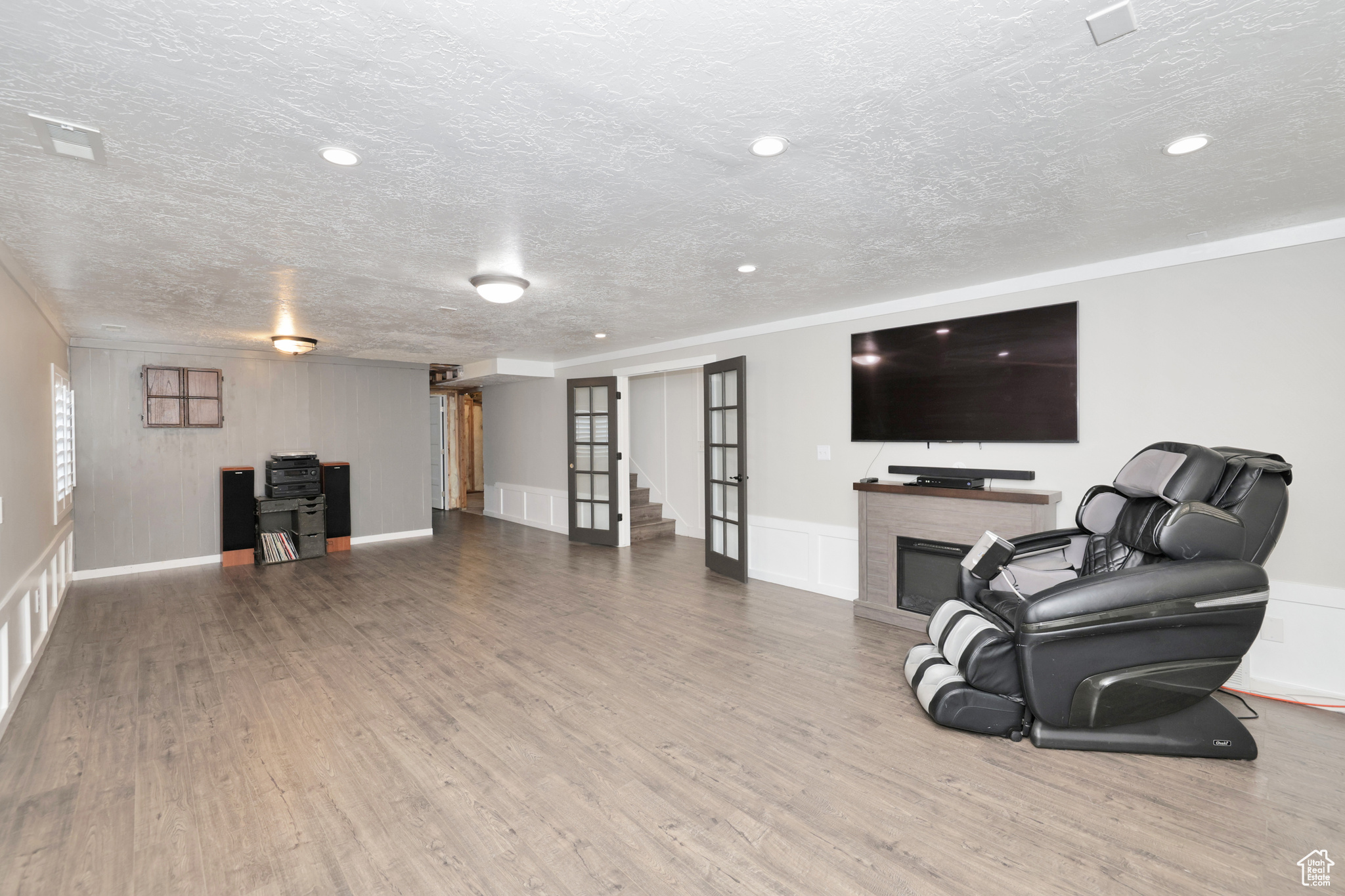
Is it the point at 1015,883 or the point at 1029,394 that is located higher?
the point at 1029,394

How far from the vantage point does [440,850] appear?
6.56 feet

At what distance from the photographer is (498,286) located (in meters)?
3.76

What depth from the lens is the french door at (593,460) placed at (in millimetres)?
7188

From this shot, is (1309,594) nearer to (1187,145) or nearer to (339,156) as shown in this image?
(1187,145)

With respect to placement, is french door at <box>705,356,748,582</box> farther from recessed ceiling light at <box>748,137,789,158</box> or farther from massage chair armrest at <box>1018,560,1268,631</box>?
recessed ceiling light at <box>748,137,789,158</box>

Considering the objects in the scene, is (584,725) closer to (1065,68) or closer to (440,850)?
(440,850)

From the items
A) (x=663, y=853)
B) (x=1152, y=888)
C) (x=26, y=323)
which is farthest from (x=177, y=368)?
(x=1152, y=888)

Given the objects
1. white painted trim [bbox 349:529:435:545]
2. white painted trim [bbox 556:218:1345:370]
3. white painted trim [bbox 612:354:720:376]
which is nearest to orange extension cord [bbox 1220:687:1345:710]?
white painted trim [bbox 556:218:1345:370]

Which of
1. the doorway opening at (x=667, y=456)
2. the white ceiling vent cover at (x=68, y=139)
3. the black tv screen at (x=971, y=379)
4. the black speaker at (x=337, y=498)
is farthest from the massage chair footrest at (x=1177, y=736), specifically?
the black speaker at (x=337, y=498)

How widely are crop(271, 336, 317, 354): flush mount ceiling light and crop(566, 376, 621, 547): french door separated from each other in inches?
107

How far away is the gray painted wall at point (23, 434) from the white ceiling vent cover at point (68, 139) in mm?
1693

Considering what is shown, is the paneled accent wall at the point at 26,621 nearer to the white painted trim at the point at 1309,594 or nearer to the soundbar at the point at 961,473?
the soundbar at the point at 961,473

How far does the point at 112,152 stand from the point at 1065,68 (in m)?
3.05

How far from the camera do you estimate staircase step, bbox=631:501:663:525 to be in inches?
302
